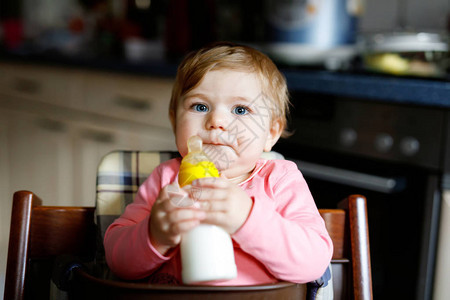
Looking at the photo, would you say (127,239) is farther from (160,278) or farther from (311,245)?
(311,245)

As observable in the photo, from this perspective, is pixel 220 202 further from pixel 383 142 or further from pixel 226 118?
pixel 383 142

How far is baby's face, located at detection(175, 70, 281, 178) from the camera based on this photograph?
69 cm

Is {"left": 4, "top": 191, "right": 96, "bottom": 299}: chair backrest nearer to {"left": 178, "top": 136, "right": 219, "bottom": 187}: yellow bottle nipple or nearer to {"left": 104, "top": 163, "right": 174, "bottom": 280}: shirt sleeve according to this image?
{"left": 104, "top": 163, "right": 174, "bottom": 280}: shirt sleeve

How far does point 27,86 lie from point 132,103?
2.30 ft

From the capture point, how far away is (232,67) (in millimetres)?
708

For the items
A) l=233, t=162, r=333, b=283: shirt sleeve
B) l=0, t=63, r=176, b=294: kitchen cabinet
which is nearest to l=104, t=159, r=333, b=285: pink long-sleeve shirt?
l=233, t=162, r=333, b=283: shirt sleeve

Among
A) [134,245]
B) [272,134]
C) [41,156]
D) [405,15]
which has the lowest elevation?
[41,156]

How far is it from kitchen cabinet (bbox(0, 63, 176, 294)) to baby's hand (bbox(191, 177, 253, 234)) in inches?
46.3

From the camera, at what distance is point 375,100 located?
1.28m

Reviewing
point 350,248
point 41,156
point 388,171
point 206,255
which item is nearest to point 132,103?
point 41,156

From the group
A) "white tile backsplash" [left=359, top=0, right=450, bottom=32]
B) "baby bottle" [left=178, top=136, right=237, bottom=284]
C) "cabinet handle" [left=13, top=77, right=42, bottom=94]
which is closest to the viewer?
"baby bottle" [left=178, top=136, right=237, bottom=284]

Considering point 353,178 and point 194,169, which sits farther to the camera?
point 353,178

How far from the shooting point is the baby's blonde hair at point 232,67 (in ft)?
2.33

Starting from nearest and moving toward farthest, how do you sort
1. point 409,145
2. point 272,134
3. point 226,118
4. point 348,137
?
point 226,118 → point 272,134 → point 409,145 → point 348,137
